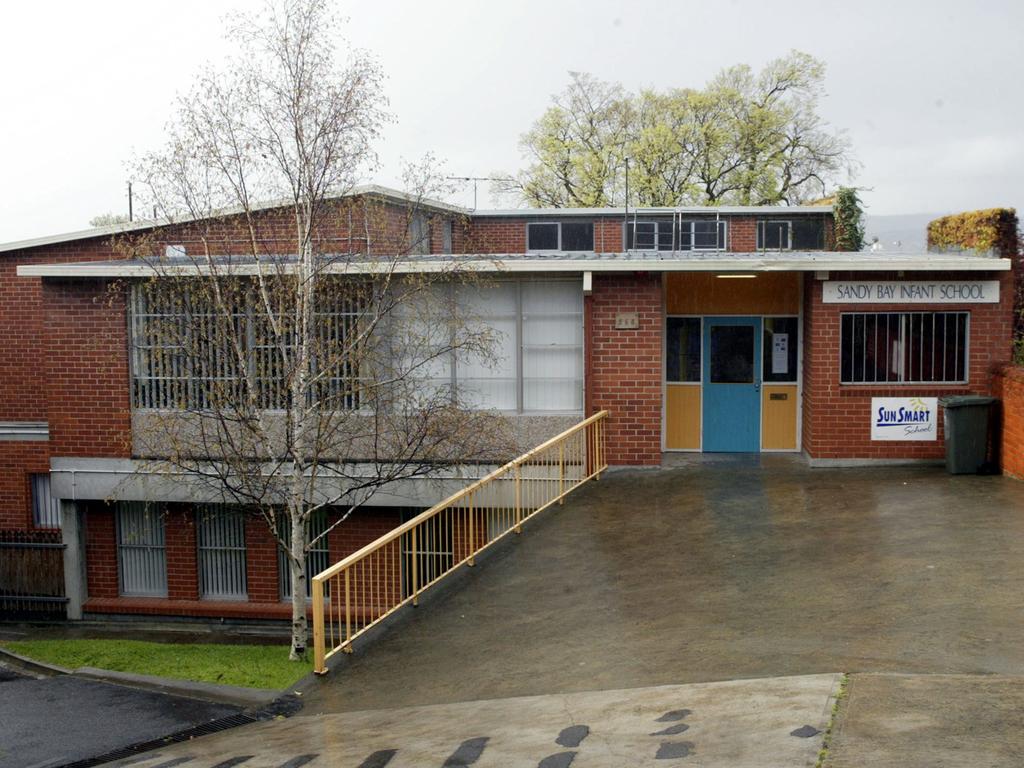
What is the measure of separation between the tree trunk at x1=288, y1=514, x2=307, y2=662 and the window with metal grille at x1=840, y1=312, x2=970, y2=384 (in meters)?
8.14

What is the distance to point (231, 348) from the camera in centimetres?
1260

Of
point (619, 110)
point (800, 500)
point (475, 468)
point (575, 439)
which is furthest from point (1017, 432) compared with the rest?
point (619, 110)

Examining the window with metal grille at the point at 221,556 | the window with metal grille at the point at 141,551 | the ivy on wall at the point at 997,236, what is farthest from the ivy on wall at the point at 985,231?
the window with metal grille at the point at 141,551

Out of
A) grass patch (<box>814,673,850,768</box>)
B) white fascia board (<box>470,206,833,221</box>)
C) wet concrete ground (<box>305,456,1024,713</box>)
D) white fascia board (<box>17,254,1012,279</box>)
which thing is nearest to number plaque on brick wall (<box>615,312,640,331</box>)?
white fascia board (<box>17,254,1012,279</box>)

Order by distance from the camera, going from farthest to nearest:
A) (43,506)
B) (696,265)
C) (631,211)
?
(631,211), (43,506), (696,265)

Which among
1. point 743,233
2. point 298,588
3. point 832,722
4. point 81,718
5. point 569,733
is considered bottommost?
point 81,718

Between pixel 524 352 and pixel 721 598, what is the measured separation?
265 inches

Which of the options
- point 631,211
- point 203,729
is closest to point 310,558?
point 203,729

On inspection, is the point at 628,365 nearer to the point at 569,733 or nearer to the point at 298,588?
the point at 298,588

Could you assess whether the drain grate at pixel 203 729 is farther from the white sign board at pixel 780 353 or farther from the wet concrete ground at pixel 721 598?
the white sign board at pixel 780 353

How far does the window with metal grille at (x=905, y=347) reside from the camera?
15.1 meters

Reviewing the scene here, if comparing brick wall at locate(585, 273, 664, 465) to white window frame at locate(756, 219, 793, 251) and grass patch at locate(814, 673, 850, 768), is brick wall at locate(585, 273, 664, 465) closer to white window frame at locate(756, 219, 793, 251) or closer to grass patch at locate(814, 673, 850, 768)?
grass patch at locate(814, 673, 850, 768)

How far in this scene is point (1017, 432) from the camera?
1375 centimetres

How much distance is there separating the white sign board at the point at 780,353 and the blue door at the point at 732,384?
0.77 feet
